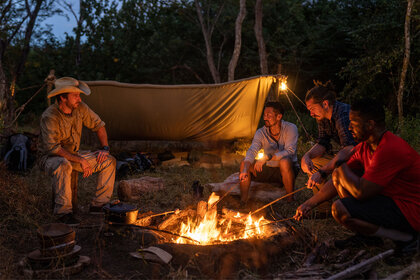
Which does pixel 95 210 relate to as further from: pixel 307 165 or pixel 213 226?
pixel 307 165

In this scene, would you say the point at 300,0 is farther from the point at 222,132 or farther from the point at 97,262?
the point at 97,262

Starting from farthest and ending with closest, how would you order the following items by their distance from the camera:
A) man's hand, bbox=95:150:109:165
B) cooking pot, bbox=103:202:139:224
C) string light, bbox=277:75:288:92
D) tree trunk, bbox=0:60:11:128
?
tree trunk, bbox=0:60:11:128, string light, bbox=277:75:288:92, man's hand, bbox=95:150:109:165, cooking pot, bbox=103:202:139:224

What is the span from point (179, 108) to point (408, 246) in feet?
17.0

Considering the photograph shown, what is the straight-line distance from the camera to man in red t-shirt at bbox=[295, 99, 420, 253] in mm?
2334

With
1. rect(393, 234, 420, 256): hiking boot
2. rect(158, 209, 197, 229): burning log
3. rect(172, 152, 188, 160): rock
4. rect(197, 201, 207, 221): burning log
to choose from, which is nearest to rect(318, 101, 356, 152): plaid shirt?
rect(393, 234, 420, 256): hiking boot

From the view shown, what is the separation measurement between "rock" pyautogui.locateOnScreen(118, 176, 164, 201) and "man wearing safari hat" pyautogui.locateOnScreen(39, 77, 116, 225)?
50 centimetres

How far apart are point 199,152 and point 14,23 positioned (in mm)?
10802

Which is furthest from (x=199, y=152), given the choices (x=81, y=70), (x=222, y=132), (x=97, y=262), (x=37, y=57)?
(x=37, y=57)

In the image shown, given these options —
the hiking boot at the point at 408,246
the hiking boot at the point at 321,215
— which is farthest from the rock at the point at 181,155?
the hiking boot at the point at 408,246

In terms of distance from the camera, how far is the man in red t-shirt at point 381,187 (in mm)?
Result: 2334

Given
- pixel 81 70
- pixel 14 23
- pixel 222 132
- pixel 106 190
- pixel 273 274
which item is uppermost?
pixel 14 23

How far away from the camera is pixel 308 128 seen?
30.9 feet

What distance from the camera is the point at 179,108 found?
273 inches

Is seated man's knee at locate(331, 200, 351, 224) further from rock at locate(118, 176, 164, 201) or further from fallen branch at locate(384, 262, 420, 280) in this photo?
rock at locate(118, 176, 164, 201)
